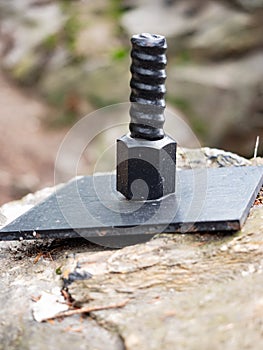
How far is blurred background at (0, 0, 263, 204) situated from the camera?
208 inches

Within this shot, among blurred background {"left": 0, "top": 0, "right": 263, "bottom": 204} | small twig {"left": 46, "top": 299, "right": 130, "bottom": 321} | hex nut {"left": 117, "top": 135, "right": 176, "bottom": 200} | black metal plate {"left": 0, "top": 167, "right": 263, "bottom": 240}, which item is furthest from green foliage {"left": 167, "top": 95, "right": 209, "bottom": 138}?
small twig {"left": 46, "top": 299, "right": 130, "bottom": 321}

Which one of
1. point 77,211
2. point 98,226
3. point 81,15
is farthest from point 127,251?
point 81,15

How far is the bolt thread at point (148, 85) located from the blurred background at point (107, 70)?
3420mm

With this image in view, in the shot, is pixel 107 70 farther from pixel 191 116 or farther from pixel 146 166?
pixel 146 166

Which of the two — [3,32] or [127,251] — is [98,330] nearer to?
[127,251]

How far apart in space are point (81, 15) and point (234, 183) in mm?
5334

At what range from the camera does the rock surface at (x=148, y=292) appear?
1.12 m

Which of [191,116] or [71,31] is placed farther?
[71,31]

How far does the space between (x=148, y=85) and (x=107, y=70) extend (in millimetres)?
4500

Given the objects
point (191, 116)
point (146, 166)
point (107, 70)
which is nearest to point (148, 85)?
point (146, 166)

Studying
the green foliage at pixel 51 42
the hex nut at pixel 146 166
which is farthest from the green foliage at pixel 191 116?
the hex nut at pixel 146 166

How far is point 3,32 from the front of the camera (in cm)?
694

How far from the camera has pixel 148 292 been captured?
1.27 meters

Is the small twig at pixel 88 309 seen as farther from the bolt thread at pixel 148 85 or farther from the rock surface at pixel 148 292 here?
the bolt thread at pixel 148 85
